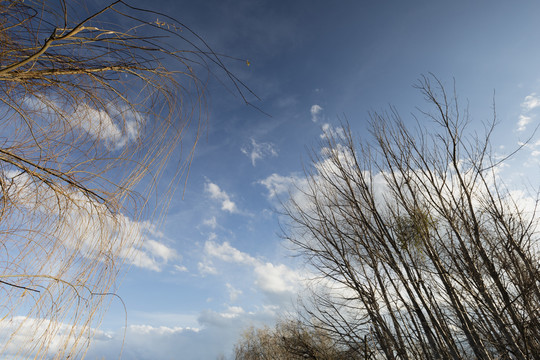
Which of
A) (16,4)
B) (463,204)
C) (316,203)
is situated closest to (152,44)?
(16,4)

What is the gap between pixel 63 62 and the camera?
40.8 inches

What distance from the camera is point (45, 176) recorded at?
120cm

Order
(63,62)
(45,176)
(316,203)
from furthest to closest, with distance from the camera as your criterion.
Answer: (316,203)
(45,176)
(63,62)

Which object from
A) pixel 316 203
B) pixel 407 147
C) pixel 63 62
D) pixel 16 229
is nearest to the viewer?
pixel 63 62

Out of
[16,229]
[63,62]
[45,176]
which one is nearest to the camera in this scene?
[63,62]

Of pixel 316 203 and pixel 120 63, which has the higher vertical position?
pixel 316 203

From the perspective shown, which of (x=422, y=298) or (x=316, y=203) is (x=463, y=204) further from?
(x=316, y=203)

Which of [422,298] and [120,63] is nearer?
[120,63]

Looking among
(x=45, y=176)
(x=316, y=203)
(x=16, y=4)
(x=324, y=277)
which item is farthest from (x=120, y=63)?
(x=324, y=277)

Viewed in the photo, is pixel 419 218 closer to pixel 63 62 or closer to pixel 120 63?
pixel 120 63

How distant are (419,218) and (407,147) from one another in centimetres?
71

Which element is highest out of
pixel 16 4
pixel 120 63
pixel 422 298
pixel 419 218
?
pixel 16 4

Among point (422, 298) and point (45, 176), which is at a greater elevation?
point (45, 176)

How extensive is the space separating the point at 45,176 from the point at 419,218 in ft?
8.37
